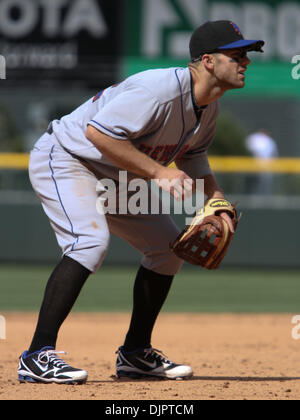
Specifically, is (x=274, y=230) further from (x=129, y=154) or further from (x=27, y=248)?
→ (x=129, y=154)

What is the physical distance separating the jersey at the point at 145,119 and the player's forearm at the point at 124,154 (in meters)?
0.03

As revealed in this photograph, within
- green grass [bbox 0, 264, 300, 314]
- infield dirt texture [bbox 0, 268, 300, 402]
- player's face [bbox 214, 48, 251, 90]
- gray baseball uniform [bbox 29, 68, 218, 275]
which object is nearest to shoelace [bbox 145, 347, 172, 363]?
infield dirt texture [bbox 0, 268, 300, 402]

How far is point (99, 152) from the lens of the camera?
333 centimetres

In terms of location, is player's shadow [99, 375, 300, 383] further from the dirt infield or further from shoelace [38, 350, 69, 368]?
shoelace [38, 350, 69, 368]

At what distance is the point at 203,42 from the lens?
333 cm

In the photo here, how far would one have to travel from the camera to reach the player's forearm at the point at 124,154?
10.4 ft

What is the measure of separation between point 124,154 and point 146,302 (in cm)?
83

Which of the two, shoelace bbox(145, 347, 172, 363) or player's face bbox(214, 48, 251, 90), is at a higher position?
player's face bbox(214, 48, 251, 90)

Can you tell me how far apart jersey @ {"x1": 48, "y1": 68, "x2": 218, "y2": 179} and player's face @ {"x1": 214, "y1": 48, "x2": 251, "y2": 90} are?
13cm

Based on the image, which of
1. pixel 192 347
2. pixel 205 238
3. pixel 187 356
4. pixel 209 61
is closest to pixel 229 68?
pixel 209 61

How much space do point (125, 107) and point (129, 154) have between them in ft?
0.61

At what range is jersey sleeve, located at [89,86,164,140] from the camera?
125 inches
